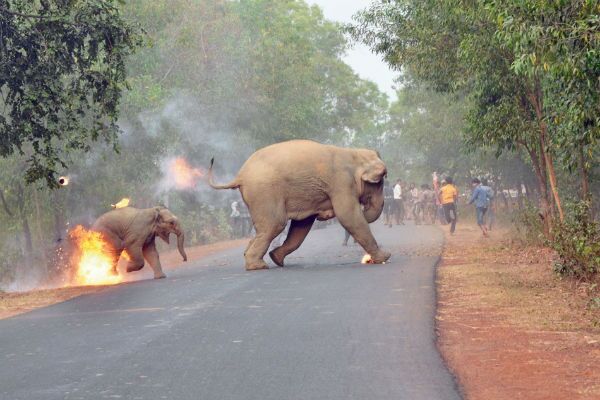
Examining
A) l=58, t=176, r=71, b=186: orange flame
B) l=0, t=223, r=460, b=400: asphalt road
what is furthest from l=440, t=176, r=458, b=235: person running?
l=0, t=223, r=460, b=400: asphalt road

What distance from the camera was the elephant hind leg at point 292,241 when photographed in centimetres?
1841

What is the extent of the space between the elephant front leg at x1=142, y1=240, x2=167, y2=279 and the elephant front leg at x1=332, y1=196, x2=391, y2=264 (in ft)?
11.4

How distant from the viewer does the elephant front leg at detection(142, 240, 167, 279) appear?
1827cm

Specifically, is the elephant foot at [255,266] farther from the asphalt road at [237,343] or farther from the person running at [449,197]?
the person running at [449,197]

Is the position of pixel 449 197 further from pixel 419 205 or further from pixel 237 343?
pixel 237 343

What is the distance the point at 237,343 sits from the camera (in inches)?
A: 351

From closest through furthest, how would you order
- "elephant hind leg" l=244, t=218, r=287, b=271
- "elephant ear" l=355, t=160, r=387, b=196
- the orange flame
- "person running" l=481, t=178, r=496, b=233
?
"elephant hind leg" l=244, t=218, r=287, b=271 < "elephant ear" l=355, t=160, r=387, b=196 < the orange flame < "person running" l=481, t=178, r=496, b=233

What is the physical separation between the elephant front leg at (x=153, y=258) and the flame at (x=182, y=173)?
51.7ft

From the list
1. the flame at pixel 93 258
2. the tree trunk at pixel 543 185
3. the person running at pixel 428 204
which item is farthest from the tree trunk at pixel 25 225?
the person running at pixel 428 204

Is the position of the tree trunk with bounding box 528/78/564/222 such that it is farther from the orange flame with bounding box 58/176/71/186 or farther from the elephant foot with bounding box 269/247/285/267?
the orange flame with bounding box 58/176/71/186

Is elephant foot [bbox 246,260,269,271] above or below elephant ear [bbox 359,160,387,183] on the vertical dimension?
below

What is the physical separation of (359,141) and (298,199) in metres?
95.3

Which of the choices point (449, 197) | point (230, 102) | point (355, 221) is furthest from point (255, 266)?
point (230, 102)

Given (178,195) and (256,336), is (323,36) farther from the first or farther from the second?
(256,336)
